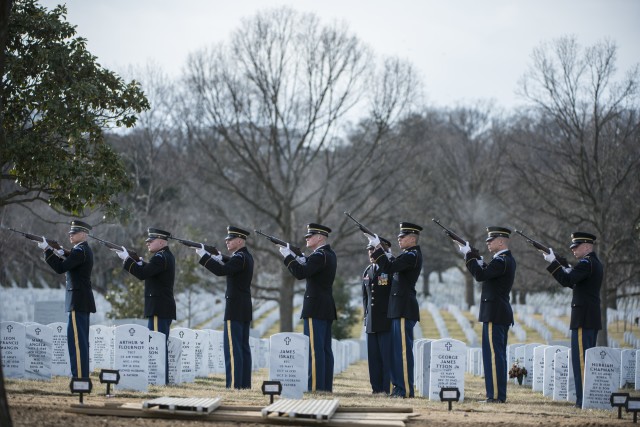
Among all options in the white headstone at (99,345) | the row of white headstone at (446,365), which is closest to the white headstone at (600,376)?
the row of white headstone at (446,365)

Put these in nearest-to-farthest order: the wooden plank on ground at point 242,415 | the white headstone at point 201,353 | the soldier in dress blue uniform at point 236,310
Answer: the wooden plank on ground at point 242,415, the soldier in dress blue uniform at point 236,310, the white headstone at point 201,353

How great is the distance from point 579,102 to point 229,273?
1610 centimetres

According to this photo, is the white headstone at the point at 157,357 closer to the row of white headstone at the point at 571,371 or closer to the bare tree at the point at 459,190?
the row of white headstone at the point at 571,371

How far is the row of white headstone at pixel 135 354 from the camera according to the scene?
12.1 meters

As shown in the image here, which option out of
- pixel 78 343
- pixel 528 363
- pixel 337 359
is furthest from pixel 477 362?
pixel 78 343

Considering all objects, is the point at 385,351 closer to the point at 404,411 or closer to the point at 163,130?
the point at 404,411

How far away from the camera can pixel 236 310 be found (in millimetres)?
13516

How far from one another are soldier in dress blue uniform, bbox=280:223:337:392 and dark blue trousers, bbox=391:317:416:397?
937 mm

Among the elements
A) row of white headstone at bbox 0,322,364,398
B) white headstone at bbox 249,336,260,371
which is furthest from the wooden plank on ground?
white headstone at bbox 249,336,260,371

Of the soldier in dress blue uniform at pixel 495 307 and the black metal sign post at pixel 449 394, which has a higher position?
the soldier in dress blue uniform at pixel 495 307

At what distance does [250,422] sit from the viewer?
9336mm

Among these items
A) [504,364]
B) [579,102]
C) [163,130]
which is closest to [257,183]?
[163,130]

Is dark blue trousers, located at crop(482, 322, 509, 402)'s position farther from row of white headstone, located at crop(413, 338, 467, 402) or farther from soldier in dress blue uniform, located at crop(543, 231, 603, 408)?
soldier in dress blue uniform, located at crop(543, 231, 603, 408)

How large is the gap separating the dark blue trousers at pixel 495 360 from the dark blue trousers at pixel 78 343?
223 inches
